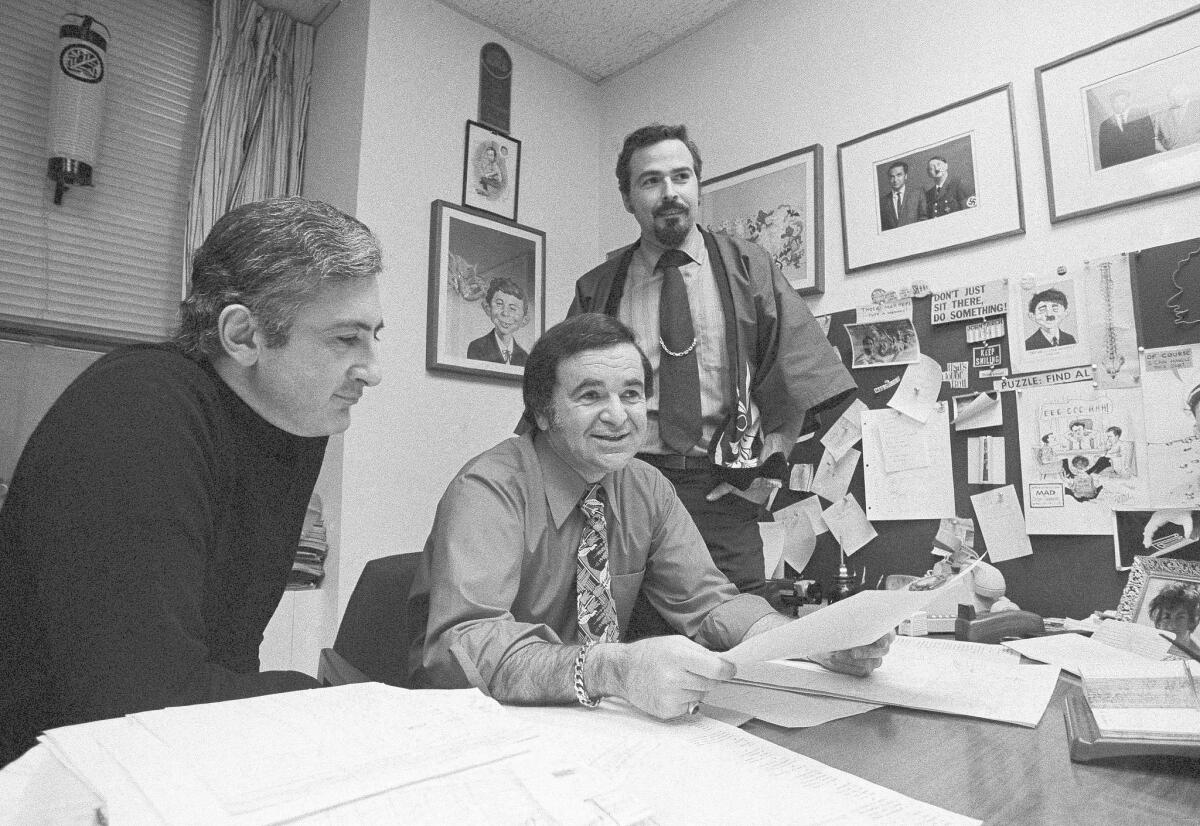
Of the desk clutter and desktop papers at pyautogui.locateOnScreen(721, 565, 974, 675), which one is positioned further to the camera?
desktop papers at pyautogui.locateOnScreen(721, 565, 974, 675)

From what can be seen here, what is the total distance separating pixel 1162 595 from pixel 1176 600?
24 mm

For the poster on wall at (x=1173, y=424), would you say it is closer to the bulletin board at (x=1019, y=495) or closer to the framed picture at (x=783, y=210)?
the bulletin board at (x=1019, y=495)

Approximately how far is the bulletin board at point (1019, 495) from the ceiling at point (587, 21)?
1320 millimetres

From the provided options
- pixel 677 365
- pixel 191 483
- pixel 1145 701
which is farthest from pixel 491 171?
pixel 1145 701

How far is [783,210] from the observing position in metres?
2.32

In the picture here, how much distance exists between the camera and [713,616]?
1190 mm

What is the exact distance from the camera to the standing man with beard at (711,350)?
5.42ft

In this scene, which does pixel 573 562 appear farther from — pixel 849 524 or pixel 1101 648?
pixel 849 524

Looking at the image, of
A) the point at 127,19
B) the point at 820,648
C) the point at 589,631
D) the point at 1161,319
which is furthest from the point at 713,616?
the point at 127,19

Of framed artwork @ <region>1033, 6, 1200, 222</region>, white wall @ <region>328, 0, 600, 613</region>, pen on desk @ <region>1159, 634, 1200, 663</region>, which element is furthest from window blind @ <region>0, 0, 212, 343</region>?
pen on desk @ <region>1159, 634, 1200, 663</region>

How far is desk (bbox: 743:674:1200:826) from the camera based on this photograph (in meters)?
0.56

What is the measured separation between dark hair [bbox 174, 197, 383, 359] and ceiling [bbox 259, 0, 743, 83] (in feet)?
6.65

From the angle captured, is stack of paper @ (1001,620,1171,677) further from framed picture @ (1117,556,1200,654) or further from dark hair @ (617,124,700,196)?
dark hair @ (617,124,700,196)

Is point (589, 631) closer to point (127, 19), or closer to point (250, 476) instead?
point (250, 476)
